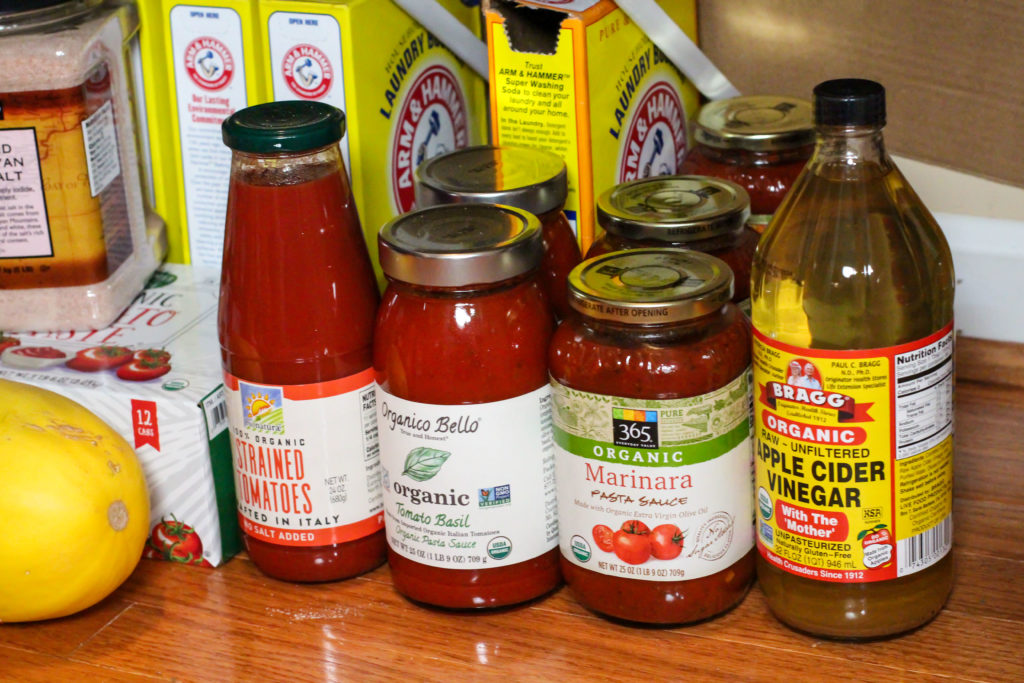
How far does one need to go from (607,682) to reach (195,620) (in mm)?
322

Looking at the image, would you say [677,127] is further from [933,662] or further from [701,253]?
[933,662]

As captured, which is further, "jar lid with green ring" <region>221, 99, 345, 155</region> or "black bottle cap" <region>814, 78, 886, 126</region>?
"jar lid with green ring" <region>221, 99, 345, 155</region>

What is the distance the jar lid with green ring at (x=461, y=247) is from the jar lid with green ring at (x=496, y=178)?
0.05m

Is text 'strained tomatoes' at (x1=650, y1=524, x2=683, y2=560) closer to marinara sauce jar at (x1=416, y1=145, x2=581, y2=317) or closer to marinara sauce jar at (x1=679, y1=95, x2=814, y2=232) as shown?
marinara sauce jar at (x1=416, y1=145, x2=581, y2=317)

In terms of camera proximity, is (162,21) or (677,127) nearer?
(162,21)

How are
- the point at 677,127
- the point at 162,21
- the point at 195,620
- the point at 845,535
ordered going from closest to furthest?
1. the point at 845,535
2. the point at 195,620
3. the point at 162,21
4. the point at 677,127

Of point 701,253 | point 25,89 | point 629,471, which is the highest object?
point 25,89

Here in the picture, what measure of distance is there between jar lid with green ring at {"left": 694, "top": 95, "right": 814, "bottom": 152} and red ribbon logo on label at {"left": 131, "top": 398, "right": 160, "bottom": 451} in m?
0.53

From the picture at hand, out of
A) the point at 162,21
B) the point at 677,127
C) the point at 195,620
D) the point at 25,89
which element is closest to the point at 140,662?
the point at 195,620

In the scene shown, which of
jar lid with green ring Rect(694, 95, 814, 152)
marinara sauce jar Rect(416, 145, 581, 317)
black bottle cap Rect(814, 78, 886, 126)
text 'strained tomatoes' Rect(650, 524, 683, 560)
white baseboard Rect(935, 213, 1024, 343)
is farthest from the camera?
white baseboard Rect(935, 213, 1024, 343)

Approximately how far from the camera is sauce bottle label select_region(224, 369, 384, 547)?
975 mm

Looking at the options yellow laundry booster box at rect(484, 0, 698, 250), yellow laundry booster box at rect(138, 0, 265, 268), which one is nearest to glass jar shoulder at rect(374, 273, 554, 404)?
yellow laundry booster box at rect(484, 0, 698, 250)

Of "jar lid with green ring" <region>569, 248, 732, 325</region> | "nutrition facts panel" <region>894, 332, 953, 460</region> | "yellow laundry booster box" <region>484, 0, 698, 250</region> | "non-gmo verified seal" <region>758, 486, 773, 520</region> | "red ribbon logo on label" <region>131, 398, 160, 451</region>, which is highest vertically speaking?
"yellow laundry booster box" <region>484, 0, 698, 250</region>

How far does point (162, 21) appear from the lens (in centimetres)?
117
